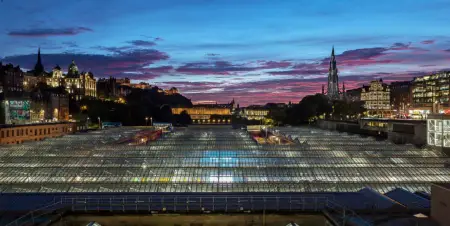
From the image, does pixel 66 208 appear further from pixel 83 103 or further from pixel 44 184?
pixel 83 103

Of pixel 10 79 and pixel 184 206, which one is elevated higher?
pixel 10 79

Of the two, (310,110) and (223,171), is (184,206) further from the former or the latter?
(310,110)

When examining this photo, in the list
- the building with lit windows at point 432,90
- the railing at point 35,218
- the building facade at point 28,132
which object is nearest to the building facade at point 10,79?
the building facade at point 28,132

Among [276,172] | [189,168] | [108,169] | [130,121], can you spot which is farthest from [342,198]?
[130,121]

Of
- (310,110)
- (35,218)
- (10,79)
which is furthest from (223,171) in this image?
(310,110)

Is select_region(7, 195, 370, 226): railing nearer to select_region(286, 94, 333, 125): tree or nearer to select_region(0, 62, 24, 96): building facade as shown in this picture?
select_region(0, 62, 24, 96): building facade

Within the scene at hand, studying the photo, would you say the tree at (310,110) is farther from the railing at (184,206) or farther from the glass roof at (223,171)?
the railing at (184,206)
